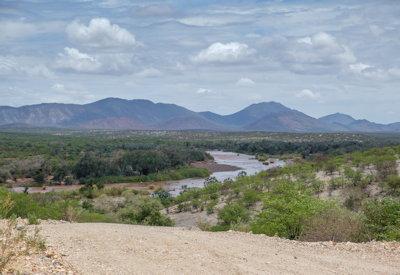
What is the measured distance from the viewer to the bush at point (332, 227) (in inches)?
642

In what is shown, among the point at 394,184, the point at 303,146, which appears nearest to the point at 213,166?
the point at 303,146

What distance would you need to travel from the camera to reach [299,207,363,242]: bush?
53.5 ft

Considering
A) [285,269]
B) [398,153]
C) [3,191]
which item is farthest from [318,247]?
[398,153]

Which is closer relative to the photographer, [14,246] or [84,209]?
[14,246]

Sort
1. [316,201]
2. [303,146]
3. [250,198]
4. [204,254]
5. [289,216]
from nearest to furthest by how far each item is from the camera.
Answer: [204,254] → [289,216] → [316,201] → [250,198] → [303,146]

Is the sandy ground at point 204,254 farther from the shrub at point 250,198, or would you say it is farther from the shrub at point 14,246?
the shrub at point 250,198

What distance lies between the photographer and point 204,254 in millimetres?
12125

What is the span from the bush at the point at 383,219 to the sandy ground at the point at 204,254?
2472mm

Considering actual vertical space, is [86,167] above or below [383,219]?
below

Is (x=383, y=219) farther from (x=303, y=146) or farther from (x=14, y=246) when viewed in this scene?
(x=303, y=146)

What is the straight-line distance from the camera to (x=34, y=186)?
8325 cm

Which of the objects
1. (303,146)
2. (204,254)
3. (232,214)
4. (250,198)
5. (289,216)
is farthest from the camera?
(303,146)

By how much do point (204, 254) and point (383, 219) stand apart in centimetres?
826

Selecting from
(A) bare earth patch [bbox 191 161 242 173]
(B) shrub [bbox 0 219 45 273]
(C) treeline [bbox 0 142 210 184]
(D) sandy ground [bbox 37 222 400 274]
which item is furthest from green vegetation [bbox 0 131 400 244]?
(A) bare earth patch [bbox 191 161 242 173]
